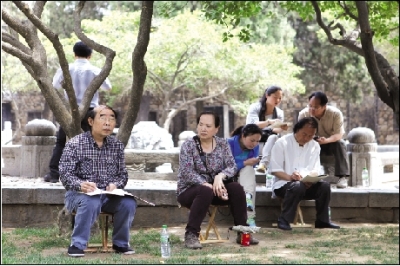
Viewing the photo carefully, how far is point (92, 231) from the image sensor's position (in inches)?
312

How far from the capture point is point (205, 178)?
291 inches

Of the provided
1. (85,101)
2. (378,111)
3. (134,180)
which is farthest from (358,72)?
(85,101)

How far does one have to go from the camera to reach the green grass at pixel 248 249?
632 cm

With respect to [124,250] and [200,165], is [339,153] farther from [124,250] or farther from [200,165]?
[124,250]

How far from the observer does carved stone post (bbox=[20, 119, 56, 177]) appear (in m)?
12.9

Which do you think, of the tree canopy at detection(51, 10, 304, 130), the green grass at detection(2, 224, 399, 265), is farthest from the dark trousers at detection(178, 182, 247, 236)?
the tree canopy at detection(51, 10, 304, 130)

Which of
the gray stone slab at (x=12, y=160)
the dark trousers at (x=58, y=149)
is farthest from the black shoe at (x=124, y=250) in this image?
the gray stone slab at (x=12, y=160)

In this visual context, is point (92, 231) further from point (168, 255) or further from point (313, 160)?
point (313, 160)

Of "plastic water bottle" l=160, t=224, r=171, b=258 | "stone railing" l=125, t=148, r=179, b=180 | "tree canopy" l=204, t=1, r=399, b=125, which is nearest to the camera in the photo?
"plastic water bottle" l=160, t=224, r=171, b=258

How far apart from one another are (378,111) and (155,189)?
26109mm

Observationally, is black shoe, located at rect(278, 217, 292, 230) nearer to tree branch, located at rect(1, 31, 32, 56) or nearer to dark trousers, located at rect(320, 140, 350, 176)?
dark trousers, located at rect(320, 140, 350, 176)

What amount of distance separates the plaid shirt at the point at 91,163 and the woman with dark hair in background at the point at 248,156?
162 centimetres

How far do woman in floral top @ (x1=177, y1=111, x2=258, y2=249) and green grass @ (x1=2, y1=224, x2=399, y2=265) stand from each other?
1.00 feet

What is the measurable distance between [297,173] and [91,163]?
271 cm
